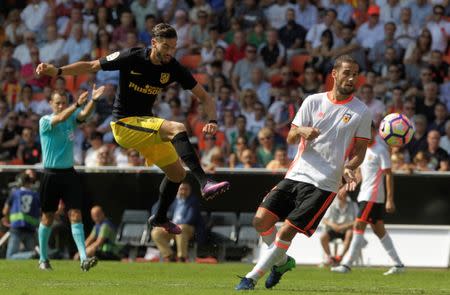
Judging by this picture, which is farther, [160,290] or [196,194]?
[196,194]

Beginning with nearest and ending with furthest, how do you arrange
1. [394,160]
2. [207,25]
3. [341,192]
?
[341,192] < [394,160] < [207,25]

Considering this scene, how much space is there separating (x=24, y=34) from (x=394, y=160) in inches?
389

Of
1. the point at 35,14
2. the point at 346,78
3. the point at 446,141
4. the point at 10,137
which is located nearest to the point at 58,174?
the point at 346,78

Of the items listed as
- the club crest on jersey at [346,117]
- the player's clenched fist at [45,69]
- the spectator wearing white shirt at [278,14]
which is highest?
the spectator wearing white shirt at [278,14]

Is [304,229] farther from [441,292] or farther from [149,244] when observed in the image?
[149,244]

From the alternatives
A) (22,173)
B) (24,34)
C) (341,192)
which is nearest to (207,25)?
(24,34)

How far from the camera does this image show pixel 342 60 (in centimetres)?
1096

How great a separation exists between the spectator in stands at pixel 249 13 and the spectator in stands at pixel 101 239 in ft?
20.2

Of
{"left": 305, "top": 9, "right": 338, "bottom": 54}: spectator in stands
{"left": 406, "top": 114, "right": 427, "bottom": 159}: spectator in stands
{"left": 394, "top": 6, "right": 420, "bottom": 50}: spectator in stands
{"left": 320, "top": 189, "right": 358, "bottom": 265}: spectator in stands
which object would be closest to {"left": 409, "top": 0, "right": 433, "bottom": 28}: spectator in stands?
{"left": 394, "top": 6, "right": 420, "bottom": 50}: spectator in stands

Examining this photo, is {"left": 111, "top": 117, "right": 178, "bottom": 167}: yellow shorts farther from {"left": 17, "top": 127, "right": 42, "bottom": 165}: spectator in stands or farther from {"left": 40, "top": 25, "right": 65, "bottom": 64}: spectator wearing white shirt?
{"left": 40, "top": 25, "right": 65, "bottom": 64}: spectator wearing white shirt

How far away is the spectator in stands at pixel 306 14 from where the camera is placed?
23.3m

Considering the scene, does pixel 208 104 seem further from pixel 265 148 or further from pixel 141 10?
pixel 141 10

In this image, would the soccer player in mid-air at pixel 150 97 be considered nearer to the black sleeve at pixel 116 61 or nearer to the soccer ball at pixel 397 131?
the black sleeve at pixel 116 61

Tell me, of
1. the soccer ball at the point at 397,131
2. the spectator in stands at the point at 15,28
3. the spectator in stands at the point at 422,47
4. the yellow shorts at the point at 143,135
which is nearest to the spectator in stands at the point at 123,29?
the spectator in stands at the point at 15,28
